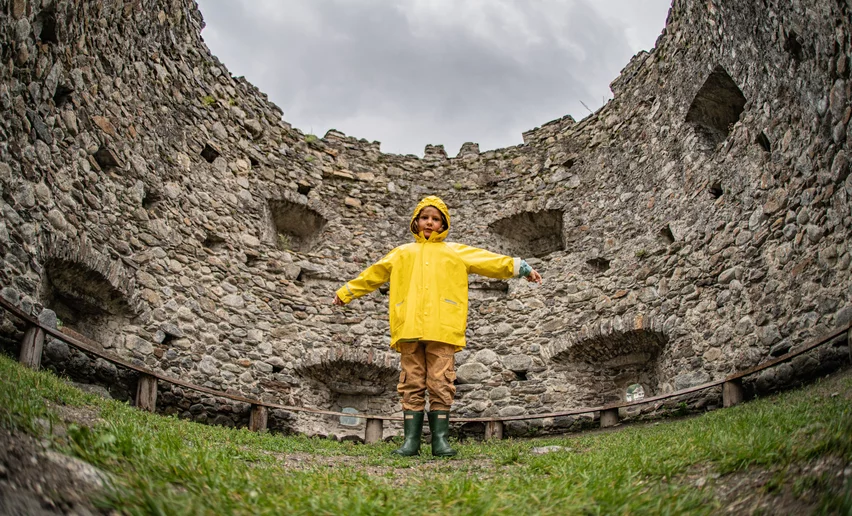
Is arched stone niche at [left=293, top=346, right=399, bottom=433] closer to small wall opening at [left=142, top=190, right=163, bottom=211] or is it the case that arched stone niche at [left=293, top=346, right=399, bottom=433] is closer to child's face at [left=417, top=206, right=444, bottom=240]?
small wall opening at [left=142, top=190, right=163, bottom=211]

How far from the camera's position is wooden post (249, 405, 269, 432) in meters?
6.00

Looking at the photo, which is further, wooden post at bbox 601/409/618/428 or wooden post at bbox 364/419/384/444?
wooden post at bbox 364/419/384/444

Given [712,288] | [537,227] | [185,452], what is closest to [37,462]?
[185,452]

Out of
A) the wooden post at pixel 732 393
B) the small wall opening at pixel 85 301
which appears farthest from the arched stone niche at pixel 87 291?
the wooden post at pixel 732 393

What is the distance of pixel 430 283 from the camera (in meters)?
4.16

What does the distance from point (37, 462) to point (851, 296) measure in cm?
495

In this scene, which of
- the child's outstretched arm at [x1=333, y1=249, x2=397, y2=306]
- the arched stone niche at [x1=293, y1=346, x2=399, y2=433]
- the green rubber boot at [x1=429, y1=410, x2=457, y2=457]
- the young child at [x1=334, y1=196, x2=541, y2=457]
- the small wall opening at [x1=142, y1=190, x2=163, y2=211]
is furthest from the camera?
the arched stone niche at [x1=293, y1=346, x2=399, y2=433]

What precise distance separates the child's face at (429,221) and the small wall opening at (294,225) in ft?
12.8

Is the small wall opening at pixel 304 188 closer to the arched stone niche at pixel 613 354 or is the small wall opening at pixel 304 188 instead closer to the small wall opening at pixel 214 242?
the small wall opening at pixel 214 242

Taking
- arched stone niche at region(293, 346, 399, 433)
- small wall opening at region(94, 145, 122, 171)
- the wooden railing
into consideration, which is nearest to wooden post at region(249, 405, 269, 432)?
the wooden railing

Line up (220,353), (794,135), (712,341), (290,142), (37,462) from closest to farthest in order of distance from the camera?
(37,462) → (794,135) → (712,341) → (220,353) → (290,142)

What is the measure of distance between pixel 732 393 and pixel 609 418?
53.5 inches

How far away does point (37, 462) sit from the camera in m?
1.68

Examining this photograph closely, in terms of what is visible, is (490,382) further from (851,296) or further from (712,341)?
(851,296)
